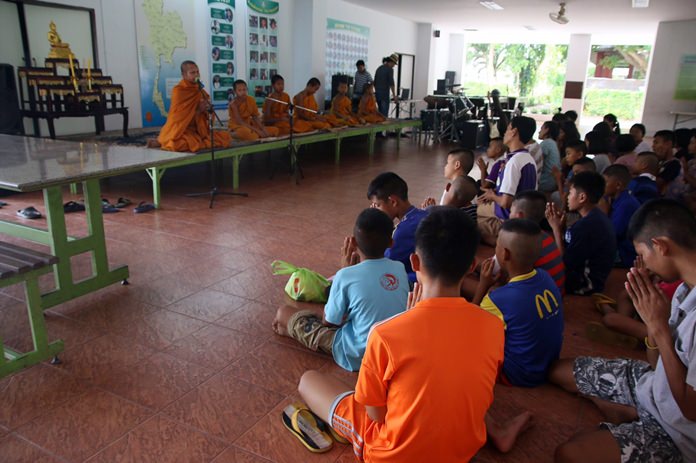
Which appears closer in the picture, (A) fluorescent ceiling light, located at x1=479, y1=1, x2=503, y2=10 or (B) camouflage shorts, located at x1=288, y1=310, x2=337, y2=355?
(B) camouflage shorts, located at x1=288, y1=310, x2=337, y2=355

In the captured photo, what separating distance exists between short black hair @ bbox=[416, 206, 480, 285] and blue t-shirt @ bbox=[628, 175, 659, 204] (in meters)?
3.45

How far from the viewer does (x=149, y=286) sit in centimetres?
343

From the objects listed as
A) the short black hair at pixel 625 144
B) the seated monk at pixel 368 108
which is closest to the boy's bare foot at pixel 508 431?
the short black hair at pixel 625 144

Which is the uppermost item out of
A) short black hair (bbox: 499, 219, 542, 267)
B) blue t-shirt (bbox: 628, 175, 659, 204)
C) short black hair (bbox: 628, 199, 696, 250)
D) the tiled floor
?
short black hair (bbox: 628, 199, 696, 250)

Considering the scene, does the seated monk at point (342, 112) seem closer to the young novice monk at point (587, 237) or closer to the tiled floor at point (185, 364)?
the tiled floor at point (185, 364)

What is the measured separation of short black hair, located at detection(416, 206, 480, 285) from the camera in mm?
1411

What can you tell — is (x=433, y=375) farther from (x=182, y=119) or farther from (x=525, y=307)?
(x=182, y=119)

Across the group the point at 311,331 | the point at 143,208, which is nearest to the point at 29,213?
the point at 143,208

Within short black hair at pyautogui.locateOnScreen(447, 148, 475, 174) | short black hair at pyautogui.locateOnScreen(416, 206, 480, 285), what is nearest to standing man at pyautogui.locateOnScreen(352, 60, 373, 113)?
short black hair at pyautogui.locateOnScreen(447, 148, 475, 174)

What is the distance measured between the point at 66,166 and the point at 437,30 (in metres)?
15.2

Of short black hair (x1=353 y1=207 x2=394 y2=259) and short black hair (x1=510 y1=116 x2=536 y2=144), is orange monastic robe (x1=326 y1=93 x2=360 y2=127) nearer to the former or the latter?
short black hair (x1=510 y1=116 x2=536 y2=144)

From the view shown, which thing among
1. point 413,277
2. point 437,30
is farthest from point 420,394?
point 437,30

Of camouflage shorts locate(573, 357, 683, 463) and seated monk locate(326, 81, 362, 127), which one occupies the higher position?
seated monk locate(326, 81, 362, 127)

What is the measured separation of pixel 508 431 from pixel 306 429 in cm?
79
